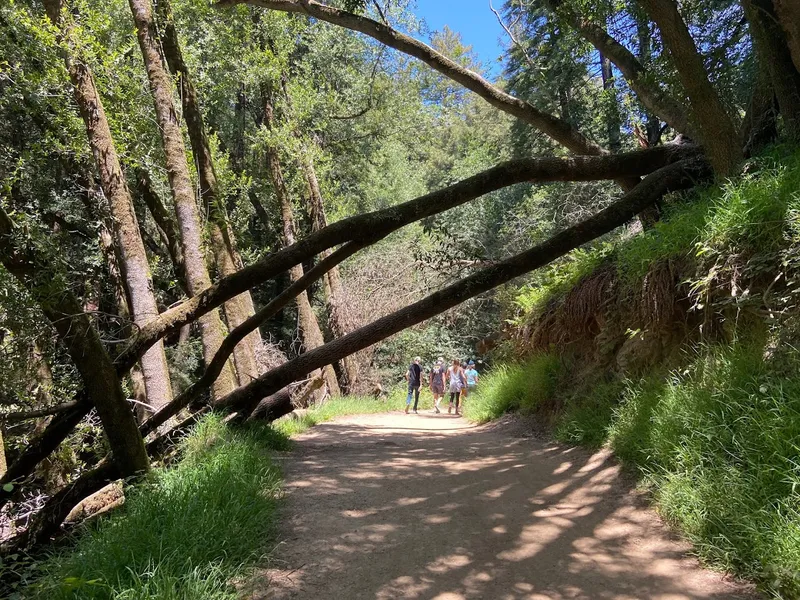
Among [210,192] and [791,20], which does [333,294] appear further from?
[791,20]

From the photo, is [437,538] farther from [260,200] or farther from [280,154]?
[260,200]

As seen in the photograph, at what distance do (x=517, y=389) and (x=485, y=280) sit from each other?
3406 mm

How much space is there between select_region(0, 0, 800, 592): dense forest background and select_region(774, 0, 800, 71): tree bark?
0.11ft

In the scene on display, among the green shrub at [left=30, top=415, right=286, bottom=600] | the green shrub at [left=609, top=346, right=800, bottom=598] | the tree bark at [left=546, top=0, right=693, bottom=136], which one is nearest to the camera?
the green shrub at [left=30, top=415, right=286, bottom=600]

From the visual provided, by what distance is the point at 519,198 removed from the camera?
2297 centimetres

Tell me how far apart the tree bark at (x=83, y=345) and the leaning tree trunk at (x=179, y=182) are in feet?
10.5

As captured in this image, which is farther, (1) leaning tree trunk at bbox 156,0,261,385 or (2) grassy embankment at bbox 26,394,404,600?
(1) leaning tree trunk at bbox 156,0,261,385

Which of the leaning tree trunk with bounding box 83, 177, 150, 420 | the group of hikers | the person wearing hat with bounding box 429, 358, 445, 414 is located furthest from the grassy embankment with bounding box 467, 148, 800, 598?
the leaning tree trunk with bounding box 83, 177, 150, 420

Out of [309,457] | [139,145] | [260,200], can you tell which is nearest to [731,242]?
[309,457]

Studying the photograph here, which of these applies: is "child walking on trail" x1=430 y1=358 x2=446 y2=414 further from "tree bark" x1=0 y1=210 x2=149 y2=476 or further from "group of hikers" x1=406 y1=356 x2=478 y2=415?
"tree bark" x1=0 y1=210 x2=149 y2=476

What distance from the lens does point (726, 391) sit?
3.98m

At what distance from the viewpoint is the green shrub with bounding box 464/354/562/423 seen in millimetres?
8164

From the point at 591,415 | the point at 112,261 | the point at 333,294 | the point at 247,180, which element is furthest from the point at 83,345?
the point at 333,294

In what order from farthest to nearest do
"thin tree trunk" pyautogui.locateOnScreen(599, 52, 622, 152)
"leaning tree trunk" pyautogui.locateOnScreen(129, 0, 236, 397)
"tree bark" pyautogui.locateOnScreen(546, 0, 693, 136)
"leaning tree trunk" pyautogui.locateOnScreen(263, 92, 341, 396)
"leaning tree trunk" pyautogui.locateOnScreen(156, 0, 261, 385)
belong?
"leaning tree trunk" pyautogui.locateOnScreen(263, 92, 341, 396)
"thin tree trunk" pyautogui.locateOnScreen(599, 52, 622, 152)
"leaning tree trunk" pyautogui.locateOnScreen(156, 0, 261, 385)
"leaning tree trunk" pyautogui.locateOnScreen(129, 0, 236, 397)
"tree bark" pyautogui.locateOnScreen(546, 0, 693, 136)
